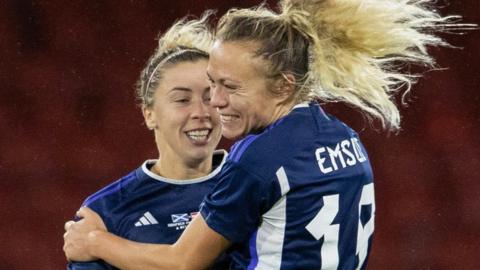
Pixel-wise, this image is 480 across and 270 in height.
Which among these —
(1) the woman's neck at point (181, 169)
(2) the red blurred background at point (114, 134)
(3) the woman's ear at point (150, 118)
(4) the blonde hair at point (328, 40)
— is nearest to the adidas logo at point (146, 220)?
(1) the woman's neck at point (181, 169)

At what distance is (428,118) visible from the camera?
5430 mm

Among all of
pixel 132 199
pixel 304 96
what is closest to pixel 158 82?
pixel 132 199

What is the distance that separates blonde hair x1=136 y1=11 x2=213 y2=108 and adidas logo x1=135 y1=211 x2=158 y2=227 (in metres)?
0.34

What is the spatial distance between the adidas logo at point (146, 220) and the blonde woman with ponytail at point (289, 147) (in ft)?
0.56

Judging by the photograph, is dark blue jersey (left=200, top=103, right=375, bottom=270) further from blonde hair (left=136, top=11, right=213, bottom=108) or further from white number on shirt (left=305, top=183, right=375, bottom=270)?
blonde hair (left=136, top=11, right=213, bottom=108)

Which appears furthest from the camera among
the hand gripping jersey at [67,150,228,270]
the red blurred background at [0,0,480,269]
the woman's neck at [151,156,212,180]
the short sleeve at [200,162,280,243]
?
the red blurred background at [0,0,480,269]

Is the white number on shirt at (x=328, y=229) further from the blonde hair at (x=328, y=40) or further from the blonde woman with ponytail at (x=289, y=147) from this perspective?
the blonde hair at (x=328, y=40)

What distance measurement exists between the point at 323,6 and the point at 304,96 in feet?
0.67

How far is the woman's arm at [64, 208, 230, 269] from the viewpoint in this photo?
1974 millimetres

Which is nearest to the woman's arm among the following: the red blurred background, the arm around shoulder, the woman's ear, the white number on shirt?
the arm around shoulder

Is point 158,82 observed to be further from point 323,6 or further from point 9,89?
point 9,89

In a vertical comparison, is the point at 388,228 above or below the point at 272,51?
below

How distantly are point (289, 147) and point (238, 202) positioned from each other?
155 mm

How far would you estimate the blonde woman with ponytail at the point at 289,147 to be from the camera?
194 cm
